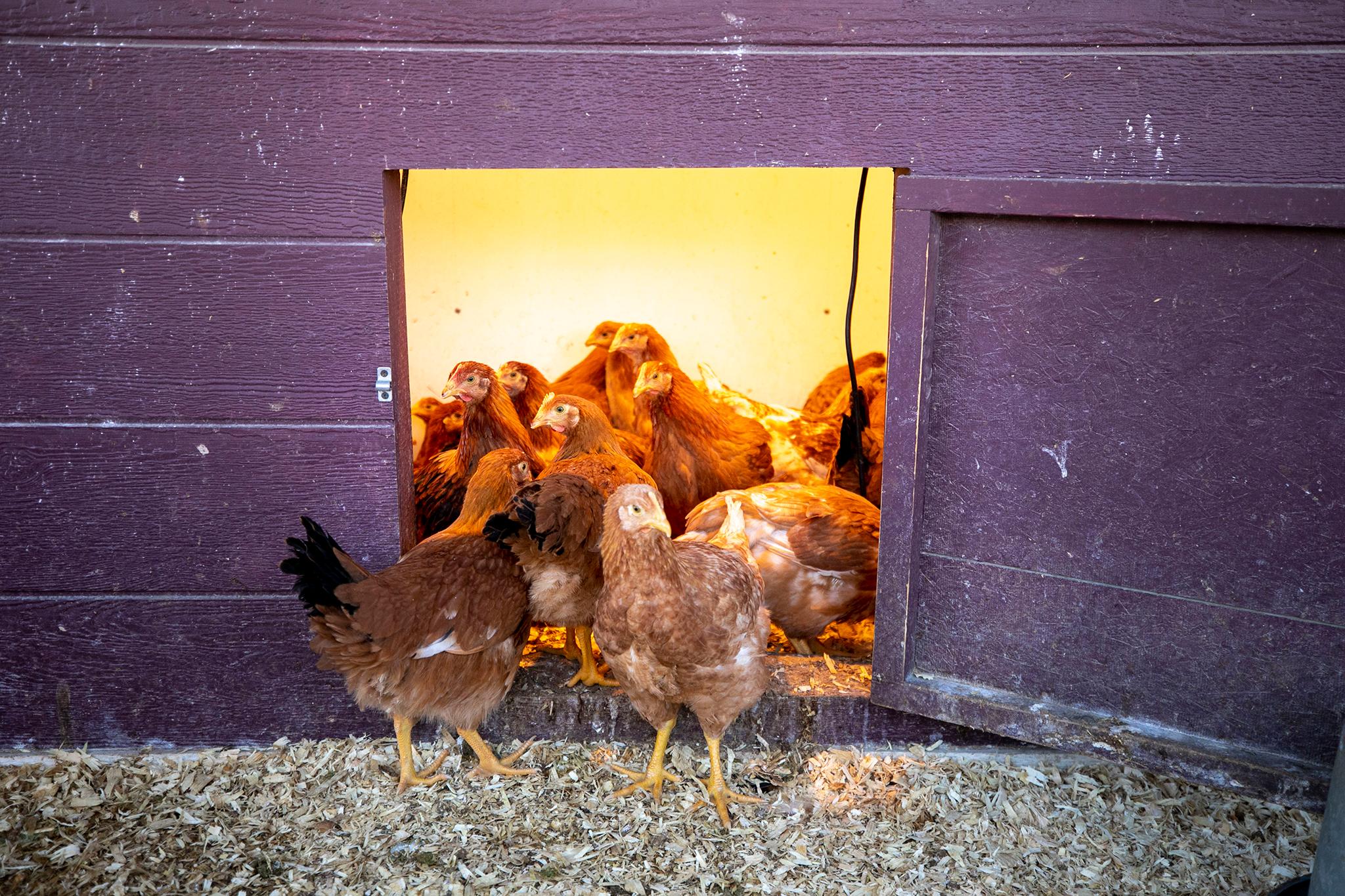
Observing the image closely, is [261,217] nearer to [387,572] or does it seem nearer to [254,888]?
[387,572]

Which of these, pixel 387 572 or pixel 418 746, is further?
pixel 418 746

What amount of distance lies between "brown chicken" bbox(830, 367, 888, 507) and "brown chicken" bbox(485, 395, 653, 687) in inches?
33.4

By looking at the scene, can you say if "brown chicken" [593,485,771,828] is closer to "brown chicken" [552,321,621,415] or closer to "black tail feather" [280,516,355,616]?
"black tail feather" [280,516,355,616]

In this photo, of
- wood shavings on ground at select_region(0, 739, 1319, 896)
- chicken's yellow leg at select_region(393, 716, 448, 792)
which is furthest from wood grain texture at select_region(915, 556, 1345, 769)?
chicken's yellow leg at select_region(393, 716, 448, 792)

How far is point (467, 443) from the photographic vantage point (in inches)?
120

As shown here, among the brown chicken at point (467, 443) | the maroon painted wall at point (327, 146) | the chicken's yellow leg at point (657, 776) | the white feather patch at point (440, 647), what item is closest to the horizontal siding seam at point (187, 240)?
the maroon painted wall at point (327, 146)

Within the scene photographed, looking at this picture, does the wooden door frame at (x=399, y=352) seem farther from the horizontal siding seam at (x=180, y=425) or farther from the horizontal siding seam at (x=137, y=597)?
the horizontal siding seam at (x=137, y=597)

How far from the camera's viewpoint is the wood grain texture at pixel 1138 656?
2139 mm

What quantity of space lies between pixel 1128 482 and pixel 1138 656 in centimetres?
39

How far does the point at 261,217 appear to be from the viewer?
2238mm

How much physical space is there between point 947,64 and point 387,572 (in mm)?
1560

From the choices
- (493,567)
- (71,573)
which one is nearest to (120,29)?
(71,573)

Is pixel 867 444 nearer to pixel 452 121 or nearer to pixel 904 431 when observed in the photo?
pixel 904 431

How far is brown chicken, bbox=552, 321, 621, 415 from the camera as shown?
379 cm
